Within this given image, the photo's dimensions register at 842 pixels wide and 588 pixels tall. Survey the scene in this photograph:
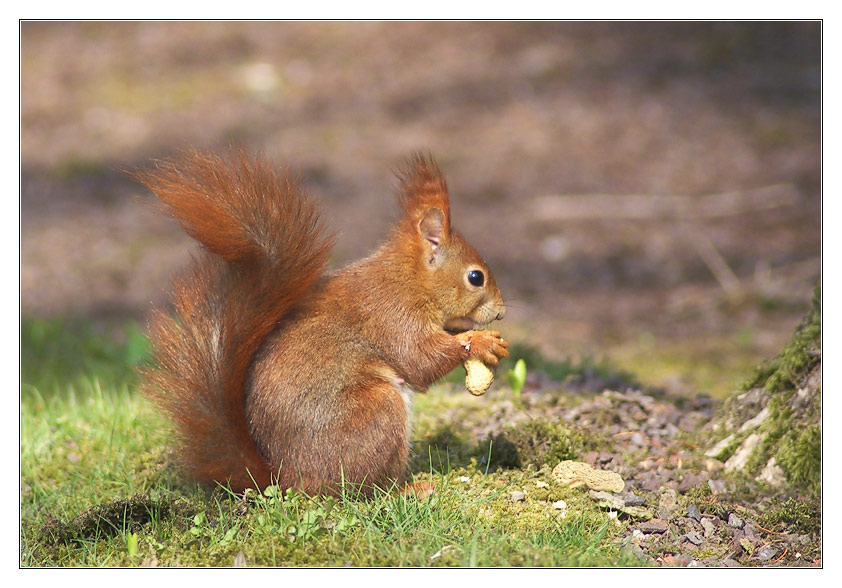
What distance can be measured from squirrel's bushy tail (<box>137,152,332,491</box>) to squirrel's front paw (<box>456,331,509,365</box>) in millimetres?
454

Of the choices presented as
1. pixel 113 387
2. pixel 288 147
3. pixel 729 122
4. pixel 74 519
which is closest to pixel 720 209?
pixel 729 122

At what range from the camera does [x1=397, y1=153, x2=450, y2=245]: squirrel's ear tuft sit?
240cm

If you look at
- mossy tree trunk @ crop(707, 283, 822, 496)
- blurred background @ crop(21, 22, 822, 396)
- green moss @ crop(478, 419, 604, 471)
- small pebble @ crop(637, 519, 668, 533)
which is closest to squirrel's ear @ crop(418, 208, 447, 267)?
green moss @ crop(478, 419, 604, 471)

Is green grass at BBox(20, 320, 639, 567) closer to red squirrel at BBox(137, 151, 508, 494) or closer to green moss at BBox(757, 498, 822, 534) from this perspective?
red squirrel at BBox(137, 151, 508, 494)

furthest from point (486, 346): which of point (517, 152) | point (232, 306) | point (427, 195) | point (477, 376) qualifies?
point (517, 152)

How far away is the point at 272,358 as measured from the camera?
2.16 metres

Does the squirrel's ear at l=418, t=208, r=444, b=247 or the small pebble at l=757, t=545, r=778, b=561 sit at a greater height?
the squirrel's ear at l=418, t=208, r=444, b=247

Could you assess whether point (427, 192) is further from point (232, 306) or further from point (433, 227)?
point (232, 306)

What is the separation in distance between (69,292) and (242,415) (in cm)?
349

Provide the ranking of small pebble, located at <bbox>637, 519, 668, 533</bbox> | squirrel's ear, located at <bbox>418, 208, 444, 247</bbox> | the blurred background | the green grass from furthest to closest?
1. the blurred background
2. squirrel's ear, located at <bbox>418, 208, 444, 247</bbox>
3. small pebble, located at <bbox>637, 519, 668, 533</bbox>
4. the green grass

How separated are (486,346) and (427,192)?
1.51 feet

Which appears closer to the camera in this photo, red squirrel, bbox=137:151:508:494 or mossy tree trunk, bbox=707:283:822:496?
red squirrel, bbox=137:151:508:494

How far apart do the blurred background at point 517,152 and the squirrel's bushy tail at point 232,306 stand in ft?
6.91

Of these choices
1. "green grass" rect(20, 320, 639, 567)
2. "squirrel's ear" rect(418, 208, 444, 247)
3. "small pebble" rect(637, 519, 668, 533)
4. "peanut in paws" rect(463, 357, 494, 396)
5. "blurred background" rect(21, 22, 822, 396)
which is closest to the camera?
"green grass" rect(20, 320, 639, 567)
